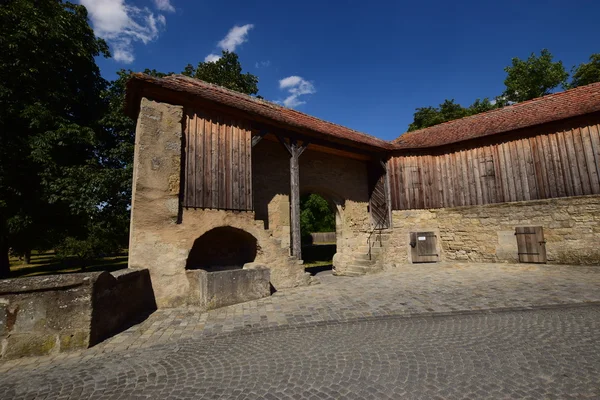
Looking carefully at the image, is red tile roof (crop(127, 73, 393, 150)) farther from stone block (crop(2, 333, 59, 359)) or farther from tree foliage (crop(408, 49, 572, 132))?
tree foliage (crop(408, 49, 572, 132))

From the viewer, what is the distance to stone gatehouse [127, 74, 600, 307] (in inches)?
259

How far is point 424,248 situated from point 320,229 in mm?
18186

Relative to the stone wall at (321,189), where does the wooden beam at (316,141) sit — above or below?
above

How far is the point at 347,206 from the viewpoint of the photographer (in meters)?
12.2

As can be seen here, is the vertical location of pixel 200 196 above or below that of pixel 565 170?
below

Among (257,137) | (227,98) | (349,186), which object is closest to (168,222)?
(257,137)

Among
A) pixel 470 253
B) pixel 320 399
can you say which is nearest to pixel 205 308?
pixel 320 399

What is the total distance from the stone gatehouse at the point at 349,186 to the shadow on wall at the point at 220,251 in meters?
0.04

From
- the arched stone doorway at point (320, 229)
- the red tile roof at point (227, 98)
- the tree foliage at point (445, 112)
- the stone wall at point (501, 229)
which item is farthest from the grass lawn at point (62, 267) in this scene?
the tree foliage at point (445, 112)

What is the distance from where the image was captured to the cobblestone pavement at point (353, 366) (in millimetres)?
2748

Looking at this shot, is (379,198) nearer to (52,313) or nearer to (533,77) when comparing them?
(52,313)

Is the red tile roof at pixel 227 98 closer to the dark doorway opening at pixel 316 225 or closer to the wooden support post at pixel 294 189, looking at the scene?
the wooden support post at pixel 294 189

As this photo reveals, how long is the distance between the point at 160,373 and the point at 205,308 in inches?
105

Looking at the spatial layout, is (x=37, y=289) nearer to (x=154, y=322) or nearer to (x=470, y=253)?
(x=154, y=322)
